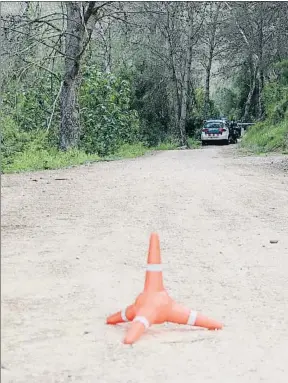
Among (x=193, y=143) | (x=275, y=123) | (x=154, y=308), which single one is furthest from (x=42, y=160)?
(x=193, y=143)

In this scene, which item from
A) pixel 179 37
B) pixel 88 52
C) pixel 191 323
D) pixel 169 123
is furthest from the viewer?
pixel 169 123

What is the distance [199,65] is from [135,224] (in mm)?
29680

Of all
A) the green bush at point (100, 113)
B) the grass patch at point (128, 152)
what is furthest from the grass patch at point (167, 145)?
the green bush at point (100, 113)

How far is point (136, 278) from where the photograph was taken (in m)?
5.41

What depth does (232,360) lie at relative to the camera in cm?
387

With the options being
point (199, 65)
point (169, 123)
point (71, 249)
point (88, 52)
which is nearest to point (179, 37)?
point (169, 123)

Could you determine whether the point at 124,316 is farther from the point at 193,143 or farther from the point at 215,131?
the point at 193,143

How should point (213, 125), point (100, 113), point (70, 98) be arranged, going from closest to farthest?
point (70, 98)
point (100, 113)
point (213, 125)

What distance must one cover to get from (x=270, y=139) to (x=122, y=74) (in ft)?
26.0

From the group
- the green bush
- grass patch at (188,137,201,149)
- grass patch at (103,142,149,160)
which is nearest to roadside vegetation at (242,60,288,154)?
grass patch at (188,137,201,149)

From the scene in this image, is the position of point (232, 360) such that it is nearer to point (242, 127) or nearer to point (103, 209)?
point (103, 209)

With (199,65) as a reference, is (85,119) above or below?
below

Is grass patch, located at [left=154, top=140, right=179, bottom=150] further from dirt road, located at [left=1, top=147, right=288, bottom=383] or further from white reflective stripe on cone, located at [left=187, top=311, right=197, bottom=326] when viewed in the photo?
white reflective stripe on cone, located at [left=187, top=311, right=197, bottom=326]

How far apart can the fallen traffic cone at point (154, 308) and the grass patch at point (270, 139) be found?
1716cm
